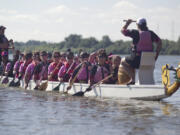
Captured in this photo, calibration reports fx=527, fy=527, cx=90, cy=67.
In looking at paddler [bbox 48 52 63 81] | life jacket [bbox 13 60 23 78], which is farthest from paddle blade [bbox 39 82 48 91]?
life jacket [bbox 13 60 23 78]

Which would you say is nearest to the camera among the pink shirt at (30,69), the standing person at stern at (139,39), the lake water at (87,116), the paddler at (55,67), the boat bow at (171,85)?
the lake water at (87,116)

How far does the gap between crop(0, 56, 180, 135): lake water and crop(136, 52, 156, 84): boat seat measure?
2.41 ft

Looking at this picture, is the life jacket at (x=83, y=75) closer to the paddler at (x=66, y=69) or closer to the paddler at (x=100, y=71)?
the paddler at (x=100, y=71)

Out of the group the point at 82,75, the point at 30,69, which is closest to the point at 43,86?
the point at 30,69

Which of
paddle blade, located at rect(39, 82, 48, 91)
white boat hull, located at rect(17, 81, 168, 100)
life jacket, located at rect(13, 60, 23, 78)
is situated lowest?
white boat hull, located at rect(17, 81, 168, 100)

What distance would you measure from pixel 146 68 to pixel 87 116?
3.68 metres

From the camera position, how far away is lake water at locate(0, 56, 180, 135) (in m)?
11.6

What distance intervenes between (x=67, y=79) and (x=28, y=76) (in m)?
3.08

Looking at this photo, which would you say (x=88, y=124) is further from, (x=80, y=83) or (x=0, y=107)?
(x=80, y=83)

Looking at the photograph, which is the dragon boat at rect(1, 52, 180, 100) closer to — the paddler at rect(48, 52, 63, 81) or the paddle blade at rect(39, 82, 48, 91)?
the paddler at rect(48, 52, 63, 81)

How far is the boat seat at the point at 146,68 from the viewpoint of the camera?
1650cm

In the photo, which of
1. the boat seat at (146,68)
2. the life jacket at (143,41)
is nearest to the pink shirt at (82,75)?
the boat seat at (146,68)

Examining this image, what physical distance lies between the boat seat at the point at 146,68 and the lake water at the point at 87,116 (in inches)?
29.0

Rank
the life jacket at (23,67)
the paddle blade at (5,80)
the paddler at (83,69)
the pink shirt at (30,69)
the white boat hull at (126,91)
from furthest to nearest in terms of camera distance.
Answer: the paddle blade at (5,80) < the life jacket at (23,67) < the pink shirt at (30,69) < the paddler at (83,69) < the white boat hull at (126,91)
